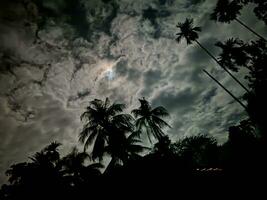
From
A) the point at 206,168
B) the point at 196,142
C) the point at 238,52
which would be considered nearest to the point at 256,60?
the point at 238,52

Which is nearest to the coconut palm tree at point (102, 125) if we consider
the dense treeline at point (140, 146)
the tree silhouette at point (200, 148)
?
the dense treeline at point (140, 146)

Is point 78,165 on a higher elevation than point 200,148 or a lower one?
lower

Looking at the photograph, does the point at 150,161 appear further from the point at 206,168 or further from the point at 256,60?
the point at 256,60

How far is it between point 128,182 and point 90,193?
5.09 ft

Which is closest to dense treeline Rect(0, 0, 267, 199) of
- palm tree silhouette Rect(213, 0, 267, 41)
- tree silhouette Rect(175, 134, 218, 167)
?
palm tree silhouette Rect(213, 0, 267, 41)

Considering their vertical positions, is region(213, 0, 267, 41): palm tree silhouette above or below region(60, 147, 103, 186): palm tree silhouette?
above

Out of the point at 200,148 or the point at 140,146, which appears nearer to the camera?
the point at 140,146

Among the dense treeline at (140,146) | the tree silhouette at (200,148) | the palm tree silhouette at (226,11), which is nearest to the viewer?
A: the dense treeline at (140,146)

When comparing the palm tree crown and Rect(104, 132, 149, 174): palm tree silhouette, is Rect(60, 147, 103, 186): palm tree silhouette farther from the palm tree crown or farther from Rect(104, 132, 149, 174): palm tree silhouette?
the palm tree crown

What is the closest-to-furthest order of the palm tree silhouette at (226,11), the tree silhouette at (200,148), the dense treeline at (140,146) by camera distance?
the dense treeline at (140,146) → the palm tree silhouette at (226,11) → the tree silhouette at (200,148)

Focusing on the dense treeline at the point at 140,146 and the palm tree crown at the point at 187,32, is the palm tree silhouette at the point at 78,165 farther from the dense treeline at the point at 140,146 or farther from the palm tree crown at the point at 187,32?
the palm tree crown at the point at 187,32

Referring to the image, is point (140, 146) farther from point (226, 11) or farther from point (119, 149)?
point (226, 11)

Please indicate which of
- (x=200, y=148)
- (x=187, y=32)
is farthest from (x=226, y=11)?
(x=200, y=148)

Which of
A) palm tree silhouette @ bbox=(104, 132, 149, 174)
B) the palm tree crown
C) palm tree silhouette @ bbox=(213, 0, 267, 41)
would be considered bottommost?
palm tree silhouette @ bbox=(104, 132, 149, 174)
